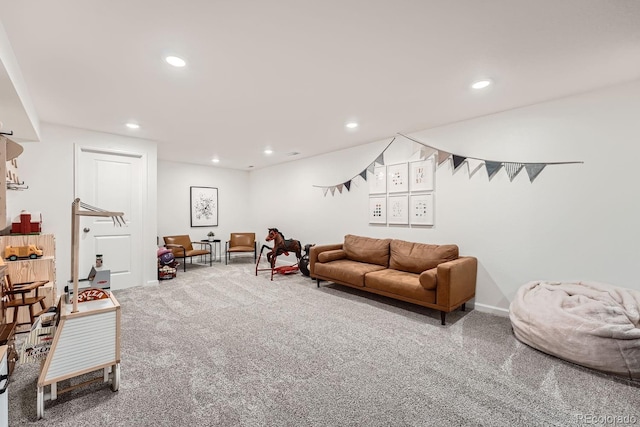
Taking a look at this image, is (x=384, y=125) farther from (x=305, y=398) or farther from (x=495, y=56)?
(x=305, y=398)

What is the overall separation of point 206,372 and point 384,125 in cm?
346

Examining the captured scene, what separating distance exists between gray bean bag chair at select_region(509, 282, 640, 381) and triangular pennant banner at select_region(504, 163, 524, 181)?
124 cm

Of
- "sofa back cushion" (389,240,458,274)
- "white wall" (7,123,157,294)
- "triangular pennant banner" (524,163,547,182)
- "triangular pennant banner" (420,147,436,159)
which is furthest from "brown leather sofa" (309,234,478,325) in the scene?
"white wall" (7,123,157,294)

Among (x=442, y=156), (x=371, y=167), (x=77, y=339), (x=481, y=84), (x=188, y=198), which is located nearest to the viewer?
(x=77, y=339)

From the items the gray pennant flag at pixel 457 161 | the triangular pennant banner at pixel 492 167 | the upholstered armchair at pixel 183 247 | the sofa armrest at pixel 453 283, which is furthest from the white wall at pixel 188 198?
the triangular pennant banner at pixel 492 167

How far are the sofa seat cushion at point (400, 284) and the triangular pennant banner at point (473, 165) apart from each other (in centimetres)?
150

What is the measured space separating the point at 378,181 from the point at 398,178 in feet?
1.25

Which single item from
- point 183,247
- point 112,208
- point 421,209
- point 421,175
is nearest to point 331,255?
point 421,209

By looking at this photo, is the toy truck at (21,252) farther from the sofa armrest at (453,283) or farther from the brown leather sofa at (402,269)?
the sofa armrest at (453,283)

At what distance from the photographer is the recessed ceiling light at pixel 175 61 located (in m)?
2.19

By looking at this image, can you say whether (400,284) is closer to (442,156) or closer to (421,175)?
(421,175)

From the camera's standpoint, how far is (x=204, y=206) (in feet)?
22.5

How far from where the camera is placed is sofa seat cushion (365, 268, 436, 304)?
10.2 feet

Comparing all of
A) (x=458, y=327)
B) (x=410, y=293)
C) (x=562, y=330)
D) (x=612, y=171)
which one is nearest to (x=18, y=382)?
(x=410, y=293)
